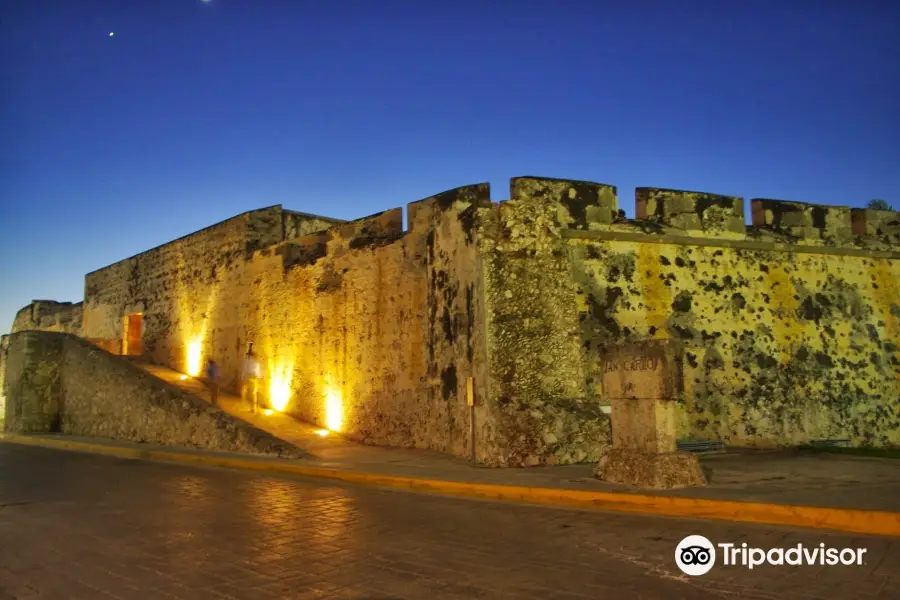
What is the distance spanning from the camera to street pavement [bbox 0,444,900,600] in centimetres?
460

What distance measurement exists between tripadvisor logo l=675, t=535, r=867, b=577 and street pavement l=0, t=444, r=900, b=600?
10 cm

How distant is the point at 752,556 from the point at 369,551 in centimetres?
295

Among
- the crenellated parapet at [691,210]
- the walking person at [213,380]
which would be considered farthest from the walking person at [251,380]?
the crenellated parapet at [691,210]

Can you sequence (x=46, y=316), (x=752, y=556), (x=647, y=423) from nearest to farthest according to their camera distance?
1. (x=752, y=556)
2. (x=647, y=423)
3. (x=46, y=316)

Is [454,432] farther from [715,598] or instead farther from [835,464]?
[715,598]

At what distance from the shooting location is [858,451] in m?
12.2

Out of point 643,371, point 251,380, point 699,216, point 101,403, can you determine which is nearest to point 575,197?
point 699,216

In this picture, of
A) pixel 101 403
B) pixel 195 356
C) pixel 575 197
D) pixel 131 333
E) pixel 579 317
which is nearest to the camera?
pixel 579 317

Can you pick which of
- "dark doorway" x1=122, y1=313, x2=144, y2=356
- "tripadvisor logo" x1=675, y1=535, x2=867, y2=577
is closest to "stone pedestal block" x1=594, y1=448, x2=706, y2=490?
"tripadvisor logo" x1=675, y1=535, x2=867, y2=577

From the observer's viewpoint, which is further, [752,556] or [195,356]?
[195,356]

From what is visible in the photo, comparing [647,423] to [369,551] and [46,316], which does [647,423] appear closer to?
Answer: [369,551]

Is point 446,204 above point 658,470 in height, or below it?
above

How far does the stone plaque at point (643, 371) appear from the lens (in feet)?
28.0

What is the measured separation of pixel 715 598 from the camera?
435cm
